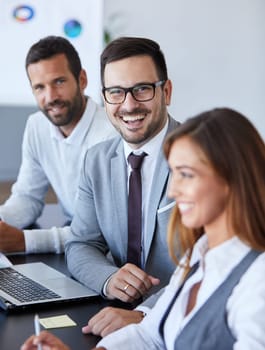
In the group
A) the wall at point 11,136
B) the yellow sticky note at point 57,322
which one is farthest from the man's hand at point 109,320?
the wall at point 11,136

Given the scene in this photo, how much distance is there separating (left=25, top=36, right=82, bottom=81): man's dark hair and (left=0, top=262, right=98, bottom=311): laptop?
947 millimetres

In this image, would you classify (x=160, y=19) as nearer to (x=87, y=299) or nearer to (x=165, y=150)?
(x=87, y=299)

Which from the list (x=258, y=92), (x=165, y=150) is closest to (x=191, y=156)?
(x=165, y=150)

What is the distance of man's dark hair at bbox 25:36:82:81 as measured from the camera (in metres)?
2.57

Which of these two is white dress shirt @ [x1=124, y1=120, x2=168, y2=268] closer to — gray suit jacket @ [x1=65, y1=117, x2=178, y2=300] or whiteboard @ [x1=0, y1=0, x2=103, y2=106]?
gray suit jacket @ [x1=65, y1=117, x2=178, y2=300]

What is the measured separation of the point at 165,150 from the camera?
1.14 meters

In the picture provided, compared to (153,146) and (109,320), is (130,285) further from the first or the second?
(153,146)

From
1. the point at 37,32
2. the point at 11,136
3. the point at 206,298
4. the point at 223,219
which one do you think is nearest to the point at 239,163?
the point at 223,219

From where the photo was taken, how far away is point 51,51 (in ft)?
8.50

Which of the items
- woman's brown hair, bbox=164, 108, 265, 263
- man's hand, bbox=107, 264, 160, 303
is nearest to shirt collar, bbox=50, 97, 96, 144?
man's hand, bbox=107, 264, 160, 303

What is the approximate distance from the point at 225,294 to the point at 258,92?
4670 mm

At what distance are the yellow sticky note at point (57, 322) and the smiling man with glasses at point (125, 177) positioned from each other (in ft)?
0.65

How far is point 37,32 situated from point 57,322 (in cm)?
354

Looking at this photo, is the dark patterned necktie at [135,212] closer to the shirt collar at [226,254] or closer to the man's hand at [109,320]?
the man's hand at [109,320]
